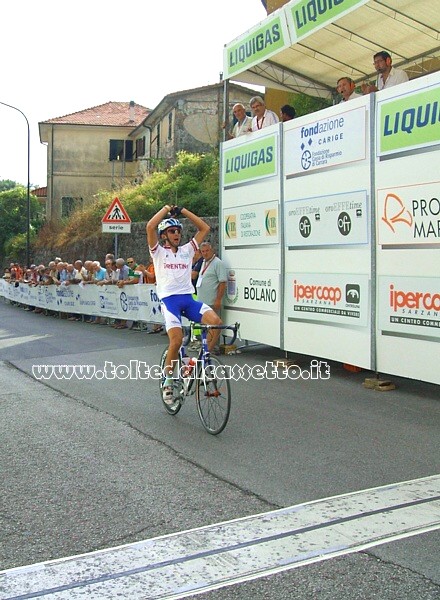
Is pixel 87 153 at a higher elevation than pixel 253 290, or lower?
higher

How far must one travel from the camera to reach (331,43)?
1217 centimetres

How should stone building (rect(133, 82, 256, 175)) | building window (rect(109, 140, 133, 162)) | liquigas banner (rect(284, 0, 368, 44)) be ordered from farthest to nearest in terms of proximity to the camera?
1. building window (rect(109, 140, 133, 162))
2. stone building (rect(133, 82, 256, 175))
3. liquigas banner (rect(284, 0, 368, 44))

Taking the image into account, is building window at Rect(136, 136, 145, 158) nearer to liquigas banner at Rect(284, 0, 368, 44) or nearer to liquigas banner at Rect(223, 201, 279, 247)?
liquigas banner at Rect(223, 201, 279, 247)

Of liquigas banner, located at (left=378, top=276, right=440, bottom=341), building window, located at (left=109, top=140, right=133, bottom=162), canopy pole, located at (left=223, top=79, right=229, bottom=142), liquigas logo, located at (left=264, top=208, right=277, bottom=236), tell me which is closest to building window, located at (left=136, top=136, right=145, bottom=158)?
building window, located at (left=109, top=140, right=133, bottom=162)

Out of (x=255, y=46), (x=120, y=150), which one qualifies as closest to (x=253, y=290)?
(x=255, y=46)

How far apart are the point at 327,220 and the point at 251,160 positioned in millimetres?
2408

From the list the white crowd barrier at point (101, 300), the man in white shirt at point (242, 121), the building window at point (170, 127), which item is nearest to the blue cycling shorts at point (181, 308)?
the man in white shirt at point (242, 121)

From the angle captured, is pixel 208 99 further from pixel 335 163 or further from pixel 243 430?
pixel 243 430

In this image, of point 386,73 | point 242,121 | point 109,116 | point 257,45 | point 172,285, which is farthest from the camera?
point 109,116

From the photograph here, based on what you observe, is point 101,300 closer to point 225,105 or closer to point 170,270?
point 225,105

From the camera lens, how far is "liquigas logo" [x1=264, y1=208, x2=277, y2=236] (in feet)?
39.3

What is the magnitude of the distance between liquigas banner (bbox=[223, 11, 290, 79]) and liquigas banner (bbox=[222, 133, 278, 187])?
4.00 ft

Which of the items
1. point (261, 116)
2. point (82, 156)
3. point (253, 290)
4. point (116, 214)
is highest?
point (82, 156)

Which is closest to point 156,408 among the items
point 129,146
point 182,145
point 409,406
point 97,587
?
point 409,406
